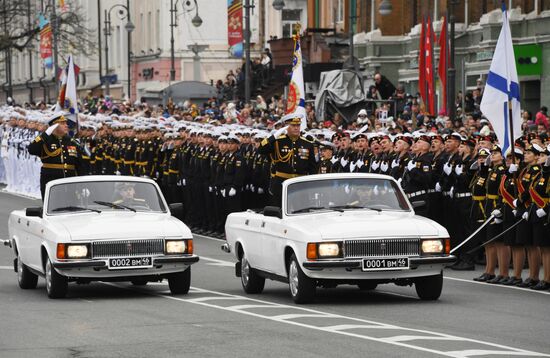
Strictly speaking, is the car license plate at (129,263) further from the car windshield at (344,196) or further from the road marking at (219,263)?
the road marking at (219,263)

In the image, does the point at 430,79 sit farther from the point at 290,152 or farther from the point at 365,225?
the point at 365,225

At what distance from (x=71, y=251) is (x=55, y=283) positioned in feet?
1.82

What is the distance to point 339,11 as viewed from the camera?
204 feet

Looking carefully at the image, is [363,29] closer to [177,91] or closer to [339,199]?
[177,91]

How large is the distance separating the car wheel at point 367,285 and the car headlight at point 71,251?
3.06 meters

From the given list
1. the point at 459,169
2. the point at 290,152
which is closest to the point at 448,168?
the point at 459,169

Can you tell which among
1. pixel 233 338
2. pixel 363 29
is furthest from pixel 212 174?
pixel 363 29

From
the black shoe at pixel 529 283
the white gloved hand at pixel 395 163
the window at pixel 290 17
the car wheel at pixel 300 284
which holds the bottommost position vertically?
the black shoe at pixel 529 283

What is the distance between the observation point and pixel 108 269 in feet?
57.9

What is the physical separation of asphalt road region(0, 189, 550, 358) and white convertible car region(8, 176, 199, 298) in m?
0.31

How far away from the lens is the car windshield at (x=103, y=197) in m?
19.0

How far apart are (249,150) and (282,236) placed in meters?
→ 12.1

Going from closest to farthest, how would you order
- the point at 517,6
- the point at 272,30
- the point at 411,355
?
1. the point at 411,355
2. the point at 517,6
3. the point at 272,30

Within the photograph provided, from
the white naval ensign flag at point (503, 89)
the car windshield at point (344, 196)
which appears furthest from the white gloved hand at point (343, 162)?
the car windshield at point (344, 196)
